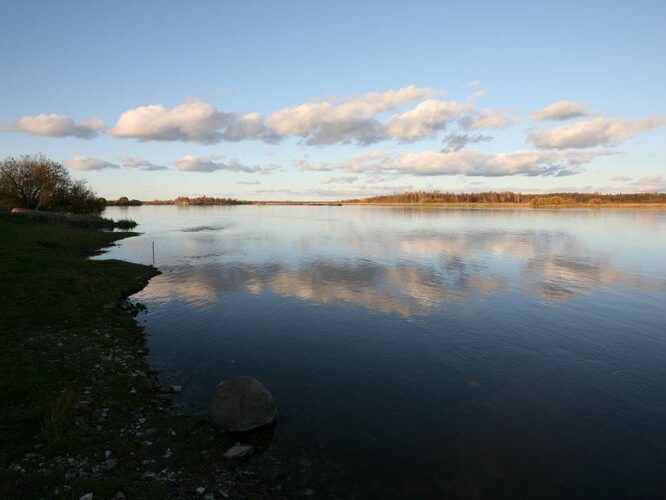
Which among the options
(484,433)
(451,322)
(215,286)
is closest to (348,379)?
(484,433)

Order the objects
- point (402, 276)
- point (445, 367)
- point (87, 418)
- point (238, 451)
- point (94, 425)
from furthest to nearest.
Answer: point (402, 276) → point (445, 367) → point (87, 418) → point (94, 425) → point (238, 451)

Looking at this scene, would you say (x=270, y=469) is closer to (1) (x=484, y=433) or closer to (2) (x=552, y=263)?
(1) (x=484, y=433)

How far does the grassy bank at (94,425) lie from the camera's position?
33.2ft

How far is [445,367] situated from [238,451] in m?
10.8

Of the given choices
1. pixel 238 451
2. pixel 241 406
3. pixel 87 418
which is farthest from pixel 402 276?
pixel 87 418

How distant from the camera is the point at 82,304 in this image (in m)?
26.1

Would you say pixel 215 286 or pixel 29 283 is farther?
pixel 215 286

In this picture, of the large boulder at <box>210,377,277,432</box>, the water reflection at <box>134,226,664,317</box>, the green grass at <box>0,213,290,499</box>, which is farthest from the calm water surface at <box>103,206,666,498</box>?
the green grass at <box>0,213,290,499</box>

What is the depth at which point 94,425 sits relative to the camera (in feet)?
41.5

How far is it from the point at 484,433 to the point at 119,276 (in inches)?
1348

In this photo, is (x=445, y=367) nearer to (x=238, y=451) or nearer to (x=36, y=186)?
(x=238, y=451)

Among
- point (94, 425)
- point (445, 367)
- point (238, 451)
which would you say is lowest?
point (445, 367)

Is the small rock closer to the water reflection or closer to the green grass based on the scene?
the green grass

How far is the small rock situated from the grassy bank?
291mm
